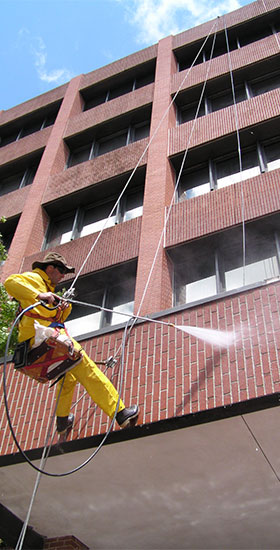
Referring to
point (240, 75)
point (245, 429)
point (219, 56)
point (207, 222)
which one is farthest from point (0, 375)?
point (219, 56)

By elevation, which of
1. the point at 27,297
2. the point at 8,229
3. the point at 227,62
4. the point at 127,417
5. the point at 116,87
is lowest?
the point at 127,417

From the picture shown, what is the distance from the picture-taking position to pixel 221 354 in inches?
229

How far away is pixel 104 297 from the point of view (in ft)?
33.0

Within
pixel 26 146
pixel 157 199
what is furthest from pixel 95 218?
pixel 26 146

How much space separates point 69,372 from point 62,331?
20.6 inches

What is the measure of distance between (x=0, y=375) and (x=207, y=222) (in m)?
4.66

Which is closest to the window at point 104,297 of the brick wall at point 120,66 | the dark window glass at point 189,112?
the dark window glass at point 189,112

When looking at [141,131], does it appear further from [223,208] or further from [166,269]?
[166,269]

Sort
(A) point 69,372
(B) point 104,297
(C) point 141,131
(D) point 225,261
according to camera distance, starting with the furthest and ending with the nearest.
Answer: (C) point 141,131
(B) point 104,297
(D) point 225,261
(A) point 69,372

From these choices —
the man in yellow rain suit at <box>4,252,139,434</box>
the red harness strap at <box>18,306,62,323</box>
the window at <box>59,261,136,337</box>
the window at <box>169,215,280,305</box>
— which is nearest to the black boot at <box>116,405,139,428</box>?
the man in yellow rain suit at <box>4,252,139,434</box>

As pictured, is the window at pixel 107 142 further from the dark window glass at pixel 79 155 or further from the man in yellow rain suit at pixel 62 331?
the man in yellow rain suit at pixel 62 331

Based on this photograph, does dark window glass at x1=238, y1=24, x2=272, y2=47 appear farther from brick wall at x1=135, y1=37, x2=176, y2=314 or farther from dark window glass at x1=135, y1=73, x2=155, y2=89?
dark window glass at x1=135, y1=73, x2=155, y2=89

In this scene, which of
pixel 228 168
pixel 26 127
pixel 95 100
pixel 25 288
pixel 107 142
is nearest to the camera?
pixel 25 288

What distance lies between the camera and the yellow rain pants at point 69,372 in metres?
Answer: 5.33
